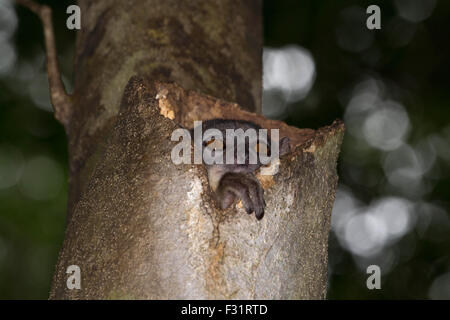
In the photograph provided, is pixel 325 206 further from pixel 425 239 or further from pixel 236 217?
pixel 425 239

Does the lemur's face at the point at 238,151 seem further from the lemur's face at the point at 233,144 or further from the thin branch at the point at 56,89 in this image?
the thin branch at the point at 56,89

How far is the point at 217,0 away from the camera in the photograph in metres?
2.59

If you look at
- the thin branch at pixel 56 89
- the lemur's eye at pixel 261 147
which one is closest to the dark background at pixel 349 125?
the thin branch at pixel 56 89

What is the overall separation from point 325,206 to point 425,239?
467 cm

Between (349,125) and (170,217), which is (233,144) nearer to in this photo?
(170,217)

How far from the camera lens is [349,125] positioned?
5695 millimetres

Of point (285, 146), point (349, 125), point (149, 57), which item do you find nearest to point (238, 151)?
point (285, 146)

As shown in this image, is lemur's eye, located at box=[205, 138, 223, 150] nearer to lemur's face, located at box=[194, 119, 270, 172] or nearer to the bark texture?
lemur's face, located at box=[194, 119, 270, 172]

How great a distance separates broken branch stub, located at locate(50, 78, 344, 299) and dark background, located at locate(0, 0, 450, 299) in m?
3.60

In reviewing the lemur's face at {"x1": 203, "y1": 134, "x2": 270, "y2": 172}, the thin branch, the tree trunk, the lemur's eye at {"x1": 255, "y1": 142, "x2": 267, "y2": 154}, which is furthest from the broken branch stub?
the thin branch

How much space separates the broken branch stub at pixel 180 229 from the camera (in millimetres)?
1337

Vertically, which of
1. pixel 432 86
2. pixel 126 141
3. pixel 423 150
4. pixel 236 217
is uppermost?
pixel 432 86

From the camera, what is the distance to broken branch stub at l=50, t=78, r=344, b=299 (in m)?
1.34
